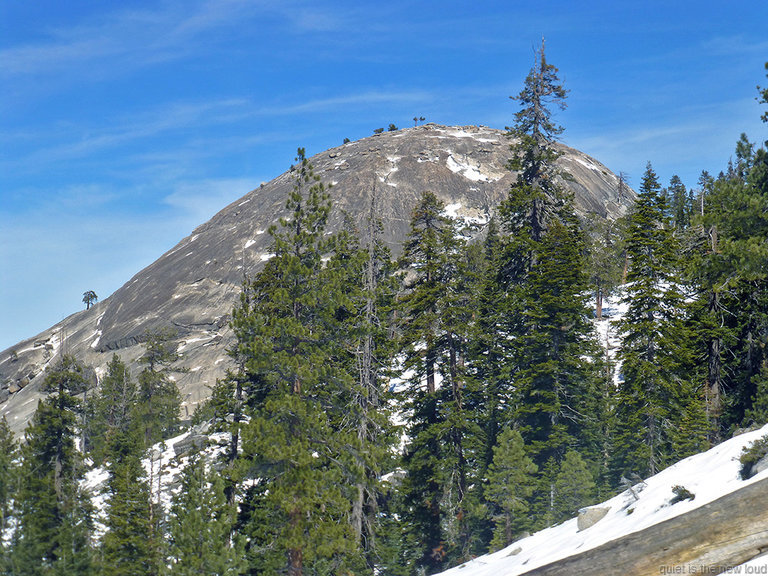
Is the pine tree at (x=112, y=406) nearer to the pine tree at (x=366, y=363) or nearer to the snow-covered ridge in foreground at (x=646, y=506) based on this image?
the pine tree at (x=366, y=363)

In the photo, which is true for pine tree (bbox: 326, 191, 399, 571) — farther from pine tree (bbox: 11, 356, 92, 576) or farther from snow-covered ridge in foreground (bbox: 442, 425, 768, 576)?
pine tree (bbox: 11, 356, 92, 576)

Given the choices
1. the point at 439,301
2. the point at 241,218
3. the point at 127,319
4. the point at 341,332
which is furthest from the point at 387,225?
the point at 341,332

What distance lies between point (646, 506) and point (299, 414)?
10615 mm

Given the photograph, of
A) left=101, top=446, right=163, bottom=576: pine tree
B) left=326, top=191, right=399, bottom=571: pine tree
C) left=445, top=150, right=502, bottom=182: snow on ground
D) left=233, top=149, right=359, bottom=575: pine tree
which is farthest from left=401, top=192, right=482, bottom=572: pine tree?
left=445, top=150, right=502, bottom=182: snow on ground

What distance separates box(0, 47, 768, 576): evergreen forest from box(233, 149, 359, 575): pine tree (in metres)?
0.08

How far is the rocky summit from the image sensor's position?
395ft

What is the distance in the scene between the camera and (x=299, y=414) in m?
20.5

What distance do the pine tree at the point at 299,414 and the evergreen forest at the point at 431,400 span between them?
0.25 feet

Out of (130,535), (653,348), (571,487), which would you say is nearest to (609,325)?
(653,348)

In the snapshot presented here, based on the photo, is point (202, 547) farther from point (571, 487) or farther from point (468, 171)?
point (468, 171)

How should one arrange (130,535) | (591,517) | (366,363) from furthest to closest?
(130,535) → (366,363) → (591,517)

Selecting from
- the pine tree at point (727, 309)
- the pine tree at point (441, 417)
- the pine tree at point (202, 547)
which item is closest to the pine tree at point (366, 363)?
the pine tree at point (441, 417)

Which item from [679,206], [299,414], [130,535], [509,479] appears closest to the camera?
[299,414]

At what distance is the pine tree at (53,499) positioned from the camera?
28281 mm
